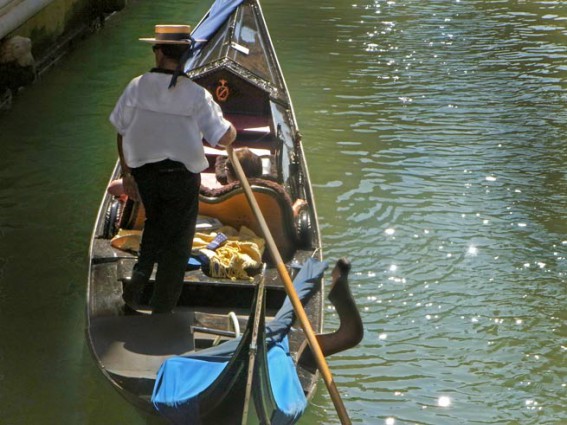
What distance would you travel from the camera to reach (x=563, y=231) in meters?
5.54

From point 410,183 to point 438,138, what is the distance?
0.90 m

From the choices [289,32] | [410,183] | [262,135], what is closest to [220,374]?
[262,135]

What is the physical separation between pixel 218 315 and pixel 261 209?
0.57m

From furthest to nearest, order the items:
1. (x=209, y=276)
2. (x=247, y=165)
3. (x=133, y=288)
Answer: (x=247, y=165) → (x=209, y=276) → (x=133, y=288)

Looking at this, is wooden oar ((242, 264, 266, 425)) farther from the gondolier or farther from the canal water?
the canal water

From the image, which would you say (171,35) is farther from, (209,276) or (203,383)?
(203,383)

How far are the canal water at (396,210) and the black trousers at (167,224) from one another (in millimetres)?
527

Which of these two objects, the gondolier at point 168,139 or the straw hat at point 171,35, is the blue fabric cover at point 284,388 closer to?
the gondolier at point 168,139

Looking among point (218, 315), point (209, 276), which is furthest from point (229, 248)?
point (218, 315)

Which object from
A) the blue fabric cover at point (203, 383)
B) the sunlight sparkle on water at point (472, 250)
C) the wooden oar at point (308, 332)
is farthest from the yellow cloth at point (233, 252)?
the sunlight sparkle on water at point (472, 250)

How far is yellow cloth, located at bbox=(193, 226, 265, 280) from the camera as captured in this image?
3954 millimetres

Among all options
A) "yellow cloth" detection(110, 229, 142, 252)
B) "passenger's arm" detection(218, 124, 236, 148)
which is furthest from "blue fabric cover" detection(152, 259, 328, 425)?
"yellow cloth" detection(110, 229, 142, 252)

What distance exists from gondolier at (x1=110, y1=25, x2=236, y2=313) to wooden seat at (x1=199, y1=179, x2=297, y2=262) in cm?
57

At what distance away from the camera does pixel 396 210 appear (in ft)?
18.9
